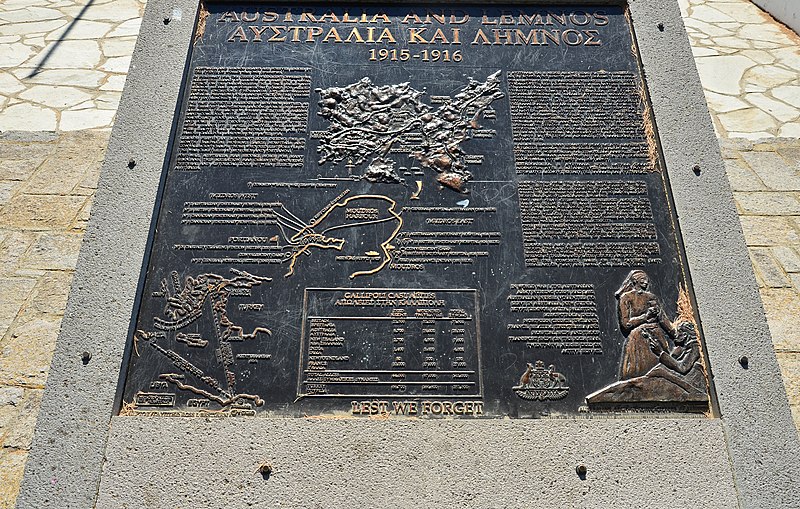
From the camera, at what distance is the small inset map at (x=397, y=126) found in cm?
409

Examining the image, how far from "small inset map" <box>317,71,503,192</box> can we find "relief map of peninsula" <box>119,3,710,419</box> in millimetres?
14

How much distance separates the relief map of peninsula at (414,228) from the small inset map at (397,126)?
0.01 metres

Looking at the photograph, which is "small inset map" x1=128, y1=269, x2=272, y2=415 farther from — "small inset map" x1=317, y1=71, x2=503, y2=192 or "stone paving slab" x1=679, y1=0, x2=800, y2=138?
"stone paving slab" x1=679, y1=0, x2=800, y2=138

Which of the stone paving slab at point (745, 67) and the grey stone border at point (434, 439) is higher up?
the stone paving slab at point (745, 67)

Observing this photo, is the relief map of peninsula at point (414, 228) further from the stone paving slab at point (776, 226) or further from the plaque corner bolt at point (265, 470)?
the stone paving slab at point (776, 226)

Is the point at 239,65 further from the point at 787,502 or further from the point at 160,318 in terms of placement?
the point at 787,502

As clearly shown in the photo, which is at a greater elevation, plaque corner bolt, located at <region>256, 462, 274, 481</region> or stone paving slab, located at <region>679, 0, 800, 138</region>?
stone paving slab, located at <region>679, 0, 800, 138</region>

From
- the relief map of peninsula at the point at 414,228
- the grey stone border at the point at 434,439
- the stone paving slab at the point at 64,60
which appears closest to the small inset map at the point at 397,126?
the relief map of peninsula at the point at 414,228

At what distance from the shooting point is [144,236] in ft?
12.5

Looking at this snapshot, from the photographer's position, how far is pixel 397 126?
425 cm

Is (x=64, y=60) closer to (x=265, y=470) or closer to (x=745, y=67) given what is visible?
(x=265, y=470)

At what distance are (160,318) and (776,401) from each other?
3.47 metres

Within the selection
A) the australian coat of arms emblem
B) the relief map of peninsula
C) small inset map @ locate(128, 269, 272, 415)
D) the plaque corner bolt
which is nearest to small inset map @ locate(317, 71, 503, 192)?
the relief map of peninsula

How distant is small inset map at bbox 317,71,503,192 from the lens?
4.09 metres
